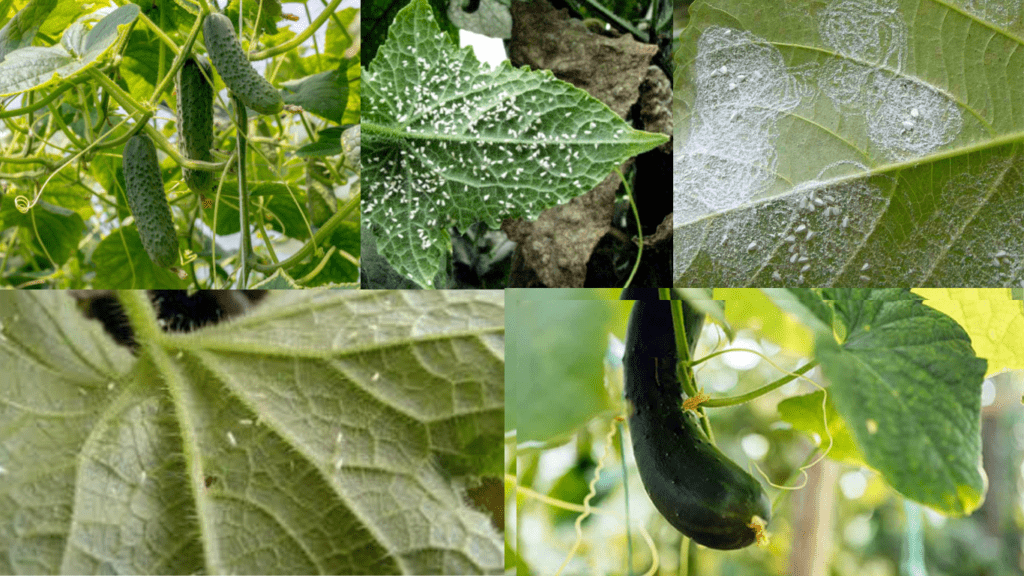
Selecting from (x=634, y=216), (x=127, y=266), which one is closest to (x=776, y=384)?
(x=634, y=216)

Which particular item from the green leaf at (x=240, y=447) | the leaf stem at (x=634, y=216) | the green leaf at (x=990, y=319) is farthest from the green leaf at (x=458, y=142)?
the green leaf at (x=990, y=319)

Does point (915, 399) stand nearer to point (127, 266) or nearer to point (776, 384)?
point (776, 384)

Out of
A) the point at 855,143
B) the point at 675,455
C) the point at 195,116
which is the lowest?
the point at 675,455

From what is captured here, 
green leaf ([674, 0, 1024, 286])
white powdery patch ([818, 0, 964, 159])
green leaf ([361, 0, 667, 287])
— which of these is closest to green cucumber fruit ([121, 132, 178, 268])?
green leaf ([361, 0, 667, 287])

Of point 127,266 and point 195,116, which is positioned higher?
point 195,116

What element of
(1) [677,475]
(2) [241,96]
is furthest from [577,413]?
(2) [241,96]

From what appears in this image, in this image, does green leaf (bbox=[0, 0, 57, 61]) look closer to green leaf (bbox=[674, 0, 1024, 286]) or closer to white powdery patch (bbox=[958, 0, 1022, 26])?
green leaf (bbox=[674, 0, 1024, 286])

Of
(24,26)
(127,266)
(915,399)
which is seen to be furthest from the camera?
(127,266)
